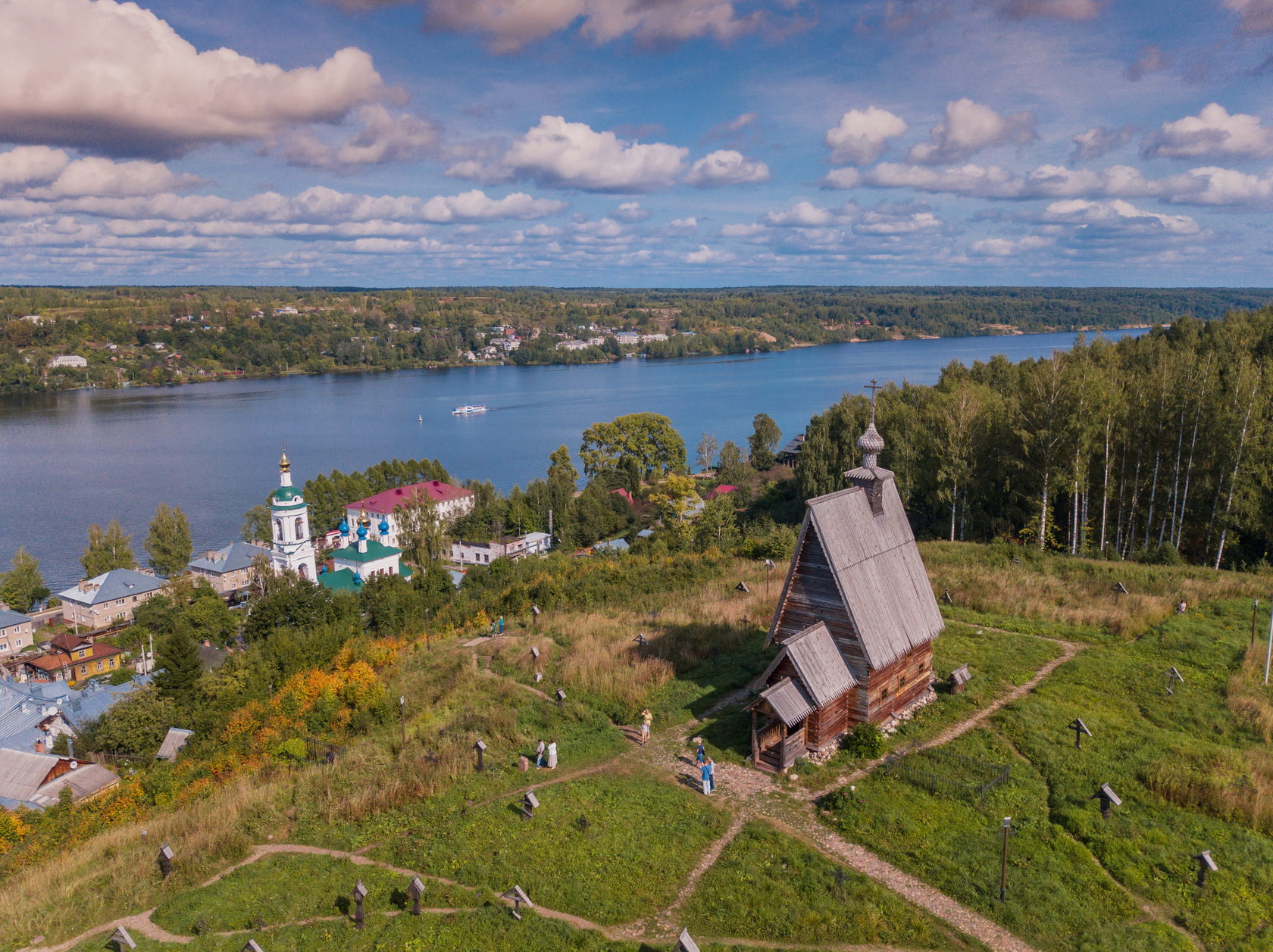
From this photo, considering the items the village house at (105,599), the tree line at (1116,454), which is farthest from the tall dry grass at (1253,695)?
the village house at (105,599)

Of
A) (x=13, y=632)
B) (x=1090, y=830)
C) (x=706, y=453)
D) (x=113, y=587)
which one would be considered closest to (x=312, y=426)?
(x=706, y=453)

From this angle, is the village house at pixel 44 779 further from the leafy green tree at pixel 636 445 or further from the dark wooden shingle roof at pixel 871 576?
the leafy green tree at pixel 636 445

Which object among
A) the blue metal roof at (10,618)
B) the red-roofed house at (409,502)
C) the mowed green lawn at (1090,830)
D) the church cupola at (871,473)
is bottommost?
the blue metal roof at (10,618)

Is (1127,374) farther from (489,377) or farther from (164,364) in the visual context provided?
(164,364)

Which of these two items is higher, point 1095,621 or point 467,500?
point 1095,621

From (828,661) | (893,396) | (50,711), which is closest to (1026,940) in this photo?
(828,661)

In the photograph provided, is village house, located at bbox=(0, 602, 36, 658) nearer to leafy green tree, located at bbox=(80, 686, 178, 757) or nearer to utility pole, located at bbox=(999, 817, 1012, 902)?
leafy green tree, located at bbox=(80, 686, 178, 757)
